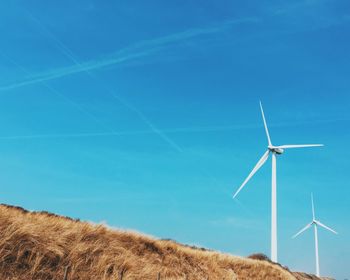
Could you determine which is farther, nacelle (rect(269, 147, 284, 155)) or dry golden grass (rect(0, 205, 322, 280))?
nacelle (rect(269, 147, 284, 155))

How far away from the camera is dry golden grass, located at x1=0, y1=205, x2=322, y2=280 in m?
14.4

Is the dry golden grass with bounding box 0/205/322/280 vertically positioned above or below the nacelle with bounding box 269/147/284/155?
below

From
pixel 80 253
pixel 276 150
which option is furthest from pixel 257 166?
pixel 80 253

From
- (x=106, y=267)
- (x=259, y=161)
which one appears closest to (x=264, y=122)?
(x=259, y=161)

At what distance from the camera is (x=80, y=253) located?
1691cm

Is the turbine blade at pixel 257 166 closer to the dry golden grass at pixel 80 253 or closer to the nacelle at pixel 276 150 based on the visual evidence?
the nacelle at pixel 276 150

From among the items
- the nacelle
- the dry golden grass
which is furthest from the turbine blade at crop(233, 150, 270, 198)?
the dry golden grass

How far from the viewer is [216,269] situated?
93.6 ft

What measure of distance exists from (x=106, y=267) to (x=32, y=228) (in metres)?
3.47

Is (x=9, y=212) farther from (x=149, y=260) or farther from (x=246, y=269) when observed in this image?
(x=246, y=269)

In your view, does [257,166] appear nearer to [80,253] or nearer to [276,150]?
[276,150]

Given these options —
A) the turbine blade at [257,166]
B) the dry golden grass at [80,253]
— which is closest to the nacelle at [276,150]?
the turbine blade at [257,166]

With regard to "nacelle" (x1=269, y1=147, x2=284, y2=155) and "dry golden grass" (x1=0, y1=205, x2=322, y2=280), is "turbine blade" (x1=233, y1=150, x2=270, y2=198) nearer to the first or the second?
"nacelle" (x1=269, y1=147, x2=284, y2=155)

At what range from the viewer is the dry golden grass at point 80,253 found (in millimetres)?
14406
